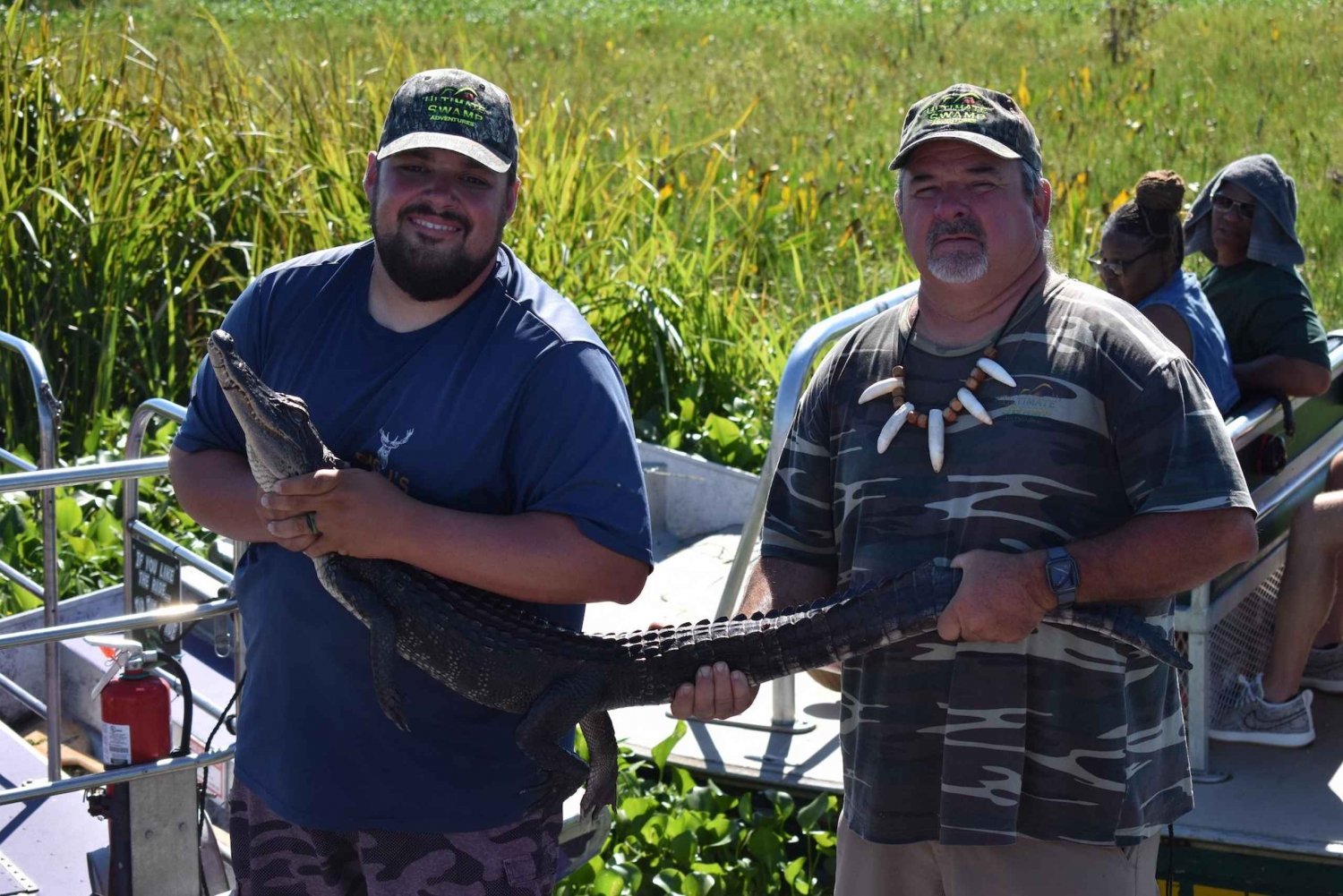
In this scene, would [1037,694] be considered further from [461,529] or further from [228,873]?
[228,873]

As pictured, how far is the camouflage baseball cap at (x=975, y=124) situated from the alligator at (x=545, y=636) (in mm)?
707

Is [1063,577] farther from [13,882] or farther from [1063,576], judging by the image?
[13,882]

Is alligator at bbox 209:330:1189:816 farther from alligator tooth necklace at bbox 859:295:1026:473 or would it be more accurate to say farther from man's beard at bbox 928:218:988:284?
man's beard at bbox 928:218:988:284

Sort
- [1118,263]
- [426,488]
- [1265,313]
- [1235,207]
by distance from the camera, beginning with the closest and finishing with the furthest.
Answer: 1. [426,488]
2. [1118,263]
3. [1265,313]
4. [1235,207]

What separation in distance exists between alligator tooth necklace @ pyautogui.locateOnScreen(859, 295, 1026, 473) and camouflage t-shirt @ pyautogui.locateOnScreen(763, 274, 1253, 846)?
0.05 feet

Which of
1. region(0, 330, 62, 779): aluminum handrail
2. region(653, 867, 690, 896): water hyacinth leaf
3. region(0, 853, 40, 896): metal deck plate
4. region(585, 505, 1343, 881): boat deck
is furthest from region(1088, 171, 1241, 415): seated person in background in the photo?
region(0, 853, 40, 896): metal deck plate

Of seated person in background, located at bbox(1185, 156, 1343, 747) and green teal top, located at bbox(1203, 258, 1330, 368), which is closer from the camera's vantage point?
seated person in background, located at bbox(1185, 156, 1343, 747)

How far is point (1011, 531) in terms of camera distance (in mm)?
2346

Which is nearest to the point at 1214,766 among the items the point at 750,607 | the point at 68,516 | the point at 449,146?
the point at 750,607

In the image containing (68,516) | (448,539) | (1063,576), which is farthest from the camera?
(68,516)

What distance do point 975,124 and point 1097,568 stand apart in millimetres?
752

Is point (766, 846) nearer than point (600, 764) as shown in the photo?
No

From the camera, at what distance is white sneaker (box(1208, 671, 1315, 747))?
3.88m

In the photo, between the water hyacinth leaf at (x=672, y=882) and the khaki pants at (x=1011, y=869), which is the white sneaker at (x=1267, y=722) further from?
the khaki pants at (x=1011, y=869)
